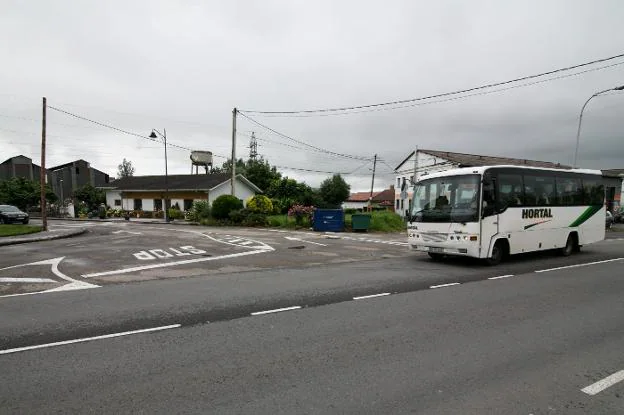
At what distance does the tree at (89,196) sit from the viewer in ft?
178

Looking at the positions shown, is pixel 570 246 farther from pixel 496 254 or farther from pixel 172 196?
pixel 172 196

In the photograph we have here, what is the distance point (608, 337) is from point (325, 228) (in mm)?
19932

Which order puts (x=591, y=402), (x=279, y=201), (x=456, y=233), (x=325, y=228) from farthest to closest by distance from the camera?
(x=279, y=201) < (x=325, y=228) < (x=456, y=233) < (x=591, y=402)

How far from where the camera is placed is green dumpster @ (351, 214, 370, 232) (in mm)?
24416

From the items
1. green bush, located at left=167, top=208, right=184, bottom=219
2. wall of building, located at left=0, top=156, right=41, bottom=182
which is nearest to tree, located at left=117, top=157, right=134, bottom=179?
wall of building, located at left=0, top=156, right=41, bottom=182

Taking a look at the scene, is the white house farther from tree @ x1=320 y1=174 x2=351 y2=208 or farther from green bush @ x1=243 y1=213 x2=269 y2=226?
tree @ x1=320 y1=174 x2=351 y2=208

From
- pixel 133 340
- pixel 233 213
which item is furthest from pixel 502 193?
pixel 233 213

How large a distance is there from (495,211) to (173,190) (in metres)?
39.2

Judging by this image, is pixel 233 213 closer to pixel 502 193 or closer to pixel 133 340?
pixel 502 193

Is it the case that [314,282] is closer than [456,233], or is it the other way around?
[314,282]

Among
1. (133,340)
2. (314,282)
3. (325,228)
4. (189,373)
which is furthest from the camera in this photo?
(325,228)

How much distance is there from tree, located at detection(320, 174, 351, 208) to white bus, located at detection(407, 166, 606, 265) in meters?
46.8

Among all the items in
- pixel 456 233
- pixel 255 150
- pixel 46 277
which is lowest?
pixel 46 277

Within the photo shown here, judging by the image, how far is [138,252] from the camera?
47.6ft
